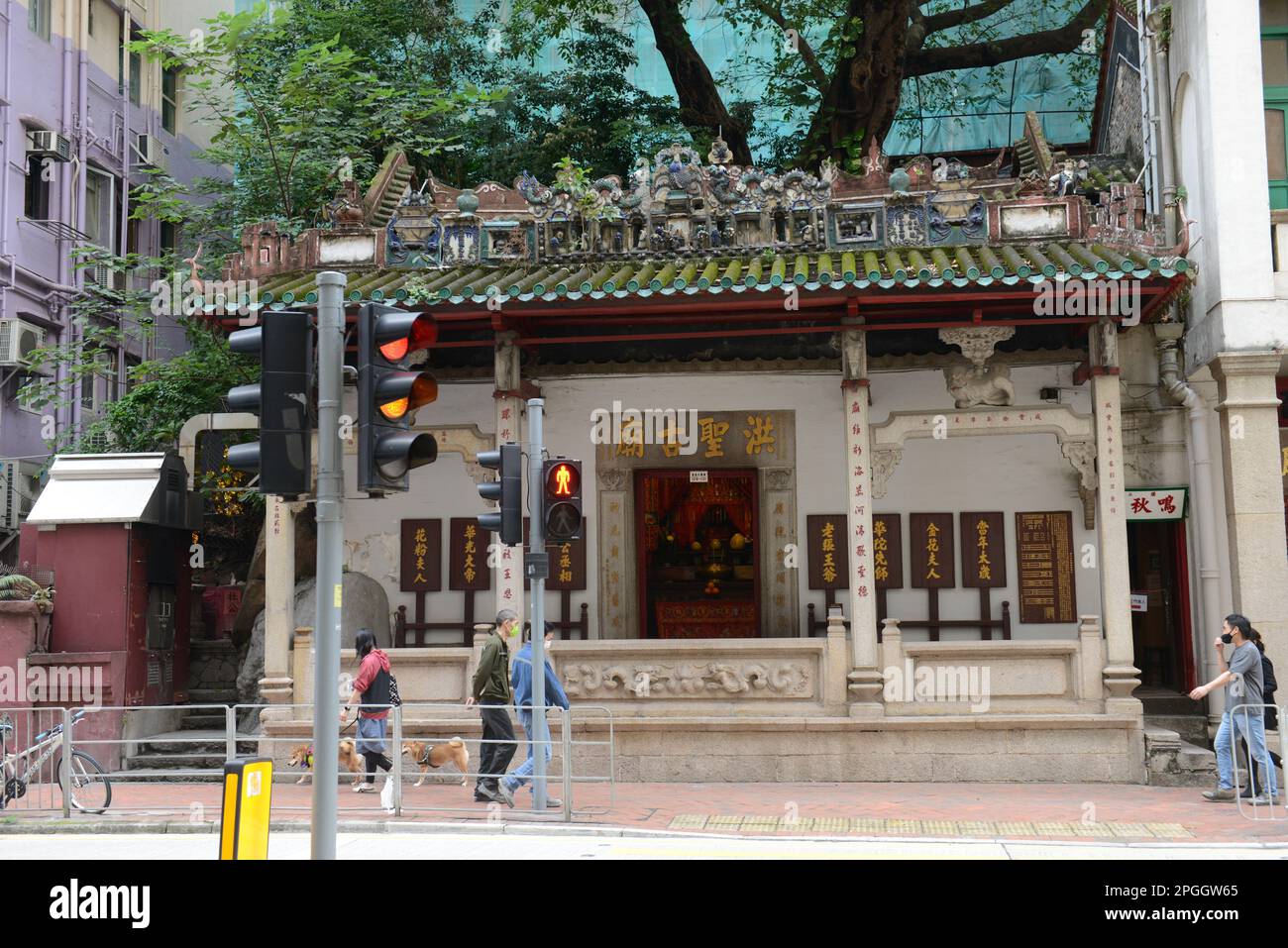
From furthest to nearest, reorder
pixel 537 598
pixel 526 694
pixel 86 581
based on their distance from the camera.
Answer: pixel 86 581
pixel 526 694
pixel 537 598

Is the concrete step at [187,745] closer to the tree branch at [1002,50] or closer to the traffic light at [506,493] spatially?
the traffic light at [506,493]

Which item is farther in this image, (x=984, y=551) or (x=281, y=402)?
(x=984, y=551)

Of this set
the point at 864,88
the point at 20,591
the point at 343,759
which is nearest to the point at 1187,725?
the point at 343,759

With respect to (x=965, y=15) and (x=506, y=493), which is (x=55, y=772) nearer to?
(x=506, y=493)

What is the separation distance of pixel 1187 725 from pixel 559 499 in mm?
8258

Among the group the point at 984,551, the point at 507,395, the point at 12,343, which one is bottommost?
the point at 984,551

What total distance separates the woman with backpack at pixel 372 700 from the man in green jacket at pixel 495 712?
101 cm

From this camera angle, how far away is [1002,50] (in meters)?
22.7

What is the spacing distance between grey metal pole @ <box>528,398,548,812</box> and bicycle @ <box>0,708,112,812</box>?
13.8ft

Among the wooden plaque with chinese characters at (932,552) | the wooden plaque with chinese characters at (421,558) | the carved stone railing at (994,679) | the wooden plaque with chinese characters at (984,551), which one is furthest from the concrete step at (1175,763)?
the wooden plaque with chinese characters at (421,558)

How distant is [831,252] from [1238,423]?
479 cm

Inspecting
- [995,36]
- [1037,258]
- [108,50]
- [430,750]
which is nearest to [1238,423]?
[1037,258]

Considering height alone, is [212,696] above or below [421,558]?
below
